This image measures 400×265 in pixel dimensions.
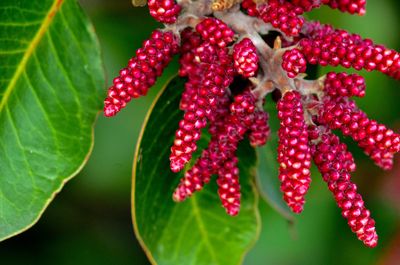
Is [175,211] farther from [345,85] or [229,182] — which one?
[345,85]

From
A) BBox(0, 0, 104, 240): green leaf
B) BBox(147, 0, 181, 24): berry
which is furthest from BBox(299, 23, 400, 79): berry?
BBox(0, 0, 104, 240): green leaf

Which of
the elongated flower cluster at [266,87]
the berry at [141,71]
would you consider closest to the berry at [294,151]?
the elongated flower cluster at [266,87]

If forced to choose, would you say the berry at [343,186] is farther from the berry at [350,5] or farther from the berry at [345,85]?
Answer: the berry at [350,5]

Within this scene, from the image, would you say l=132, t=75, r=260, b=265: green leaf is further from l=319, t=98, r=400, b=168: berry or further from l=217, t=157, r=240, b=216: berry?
l=319, t=98, r=400, b=168: berry

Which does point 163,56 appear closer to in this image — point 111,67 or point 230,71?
point 230,71

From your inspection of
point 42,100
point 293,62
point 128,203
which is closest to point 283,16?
point 293,62

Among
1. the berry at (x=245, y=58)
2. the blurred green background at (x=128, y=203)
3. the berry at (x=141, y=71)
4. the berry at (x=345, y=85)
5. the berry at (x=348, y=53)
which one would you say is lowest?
the blurred green background at (x=128, y=203)

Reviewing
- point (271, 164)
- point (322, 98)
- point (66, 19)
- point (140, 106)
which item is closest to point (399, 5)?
point (271, 164)
